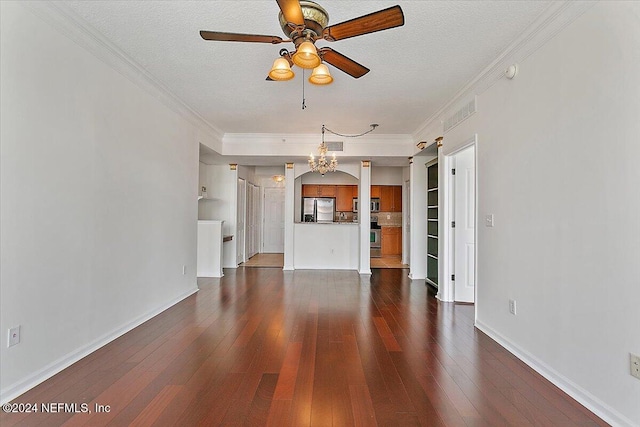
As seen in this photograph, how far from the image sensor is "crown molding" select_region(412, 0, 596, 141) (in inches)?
88.4

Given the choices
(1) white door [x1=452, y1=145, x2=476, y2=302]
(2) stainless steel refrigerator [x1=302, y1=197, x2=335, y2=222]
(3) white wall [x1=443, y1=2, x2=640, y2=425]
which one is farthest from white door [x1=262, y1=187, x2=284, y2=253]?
(3) white wall [x1=443, y1=2, x2=640, y2=425]

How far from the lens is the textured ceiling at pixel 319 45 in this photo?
2.42m

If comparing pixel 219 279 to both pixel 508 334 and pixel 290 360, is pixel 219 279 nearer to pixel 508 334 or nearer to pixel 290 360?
pixel 290 360

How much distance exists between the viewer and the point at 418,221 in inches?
247

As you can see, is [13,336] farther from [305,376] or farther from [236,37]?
[236,37]

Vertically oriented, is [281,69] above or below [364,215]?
above

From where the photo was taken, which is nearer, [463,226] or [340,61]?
[340,61]

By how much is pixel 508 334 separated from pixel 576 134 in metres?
1.76

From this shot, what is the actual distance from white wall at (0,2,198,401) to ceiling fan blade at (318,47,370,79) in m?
1.88

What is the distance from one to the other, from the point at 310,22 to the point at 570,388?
2796 mm

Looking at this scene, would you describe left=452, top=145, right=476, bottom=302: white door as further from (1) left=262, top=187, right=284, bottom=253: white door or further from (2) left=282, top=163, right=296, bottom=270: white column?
(1) left=262, top=187, right=284, bottom=253: white door

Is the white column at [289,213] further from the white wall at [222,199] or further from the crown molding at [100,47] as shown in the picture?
the crown molding at [100,47]

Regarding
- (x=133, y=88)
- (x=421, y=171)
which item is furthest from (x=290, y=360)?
(x=421, y=171)

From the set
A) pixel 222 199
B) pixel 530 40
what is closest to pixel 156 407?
pixel 530 40
